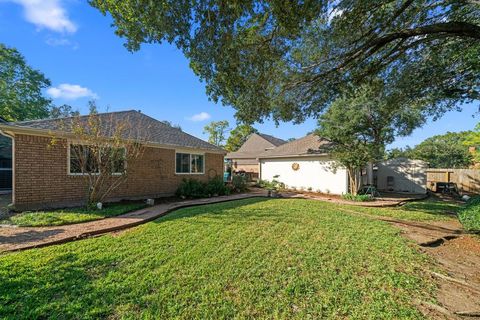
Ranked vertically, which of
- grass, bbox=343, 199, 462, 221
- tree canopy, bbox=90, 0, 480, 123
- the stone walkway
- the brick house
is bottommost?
grass, bbox=343, 199, 462, 221

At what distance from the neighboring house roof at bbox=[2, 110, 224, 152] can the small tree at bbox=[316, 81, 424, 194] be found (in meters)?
A: 7.52

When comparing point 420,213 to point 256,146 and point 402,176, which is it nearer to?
point 402,176

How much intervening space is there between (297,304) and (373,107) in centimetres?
1237

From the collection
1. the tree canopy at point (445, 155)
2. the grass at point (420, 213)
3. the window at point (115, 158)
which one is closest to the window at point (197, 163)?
the window at point (115, 158)

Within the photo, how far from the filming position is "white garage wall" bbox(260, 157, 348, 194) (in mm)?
14398

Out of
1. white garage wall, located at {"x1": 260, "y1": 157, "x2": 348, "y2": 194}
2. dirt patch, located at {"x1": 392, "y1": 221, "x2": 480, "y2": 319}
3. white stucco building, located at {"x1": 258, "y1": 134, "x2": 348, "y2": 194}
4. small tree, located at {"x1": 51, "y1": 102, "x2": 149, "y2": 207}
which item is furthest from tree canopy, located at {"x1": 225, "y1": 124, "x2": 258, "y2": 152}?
dirt patch, located at {"x1": 392, "y1": 221, "x2": 480, "y2": 319}

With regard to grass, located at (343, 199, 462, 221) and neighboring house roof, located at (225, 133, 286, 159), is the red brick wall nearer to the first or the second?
grass, located at (343, 199, 462, 221)

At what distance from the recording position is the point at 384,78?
328 inches

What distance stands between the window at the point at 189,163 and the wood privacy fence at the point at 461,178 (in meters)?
18.2

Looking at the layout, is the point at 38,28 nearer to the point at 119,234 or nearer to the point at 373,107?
the point at 119,234

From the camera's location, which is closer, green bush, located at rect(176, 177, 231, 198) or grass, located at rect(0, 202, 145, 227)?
grass, located at rect(0, 202, 145, 227)

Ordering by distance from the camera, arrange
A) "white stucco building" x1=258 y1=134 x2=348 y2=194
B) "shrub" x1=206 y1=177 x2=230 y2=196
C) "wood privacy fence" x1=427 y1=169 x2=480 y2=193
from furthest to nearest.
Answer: "wood privacy fence" x1=427 y1=169 x2=480 y2=193
"white stucco building" x1=258 y1=134 x2=348 y2=194
"shrub" x1=206 y1=177 x2=230 y2=196

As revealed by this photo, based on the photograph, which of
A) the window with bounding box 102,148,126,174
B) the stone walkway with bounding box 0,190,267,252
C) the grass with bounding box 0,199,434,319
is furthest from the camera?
the window with bounding box 102,148,126,174

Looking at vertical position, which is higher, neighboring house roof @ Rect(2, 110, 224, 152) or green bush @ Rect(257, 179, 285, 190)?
neighboring house roof @ Rect(2, 110, 224, 152)
